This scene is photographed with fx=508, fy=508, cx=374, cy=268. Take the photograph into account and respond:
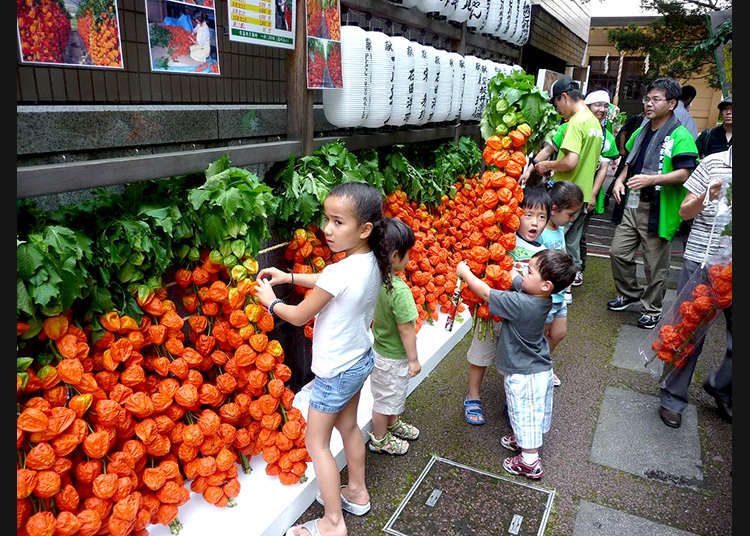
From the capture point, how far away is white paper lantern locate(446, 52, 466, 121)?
5.18 meters

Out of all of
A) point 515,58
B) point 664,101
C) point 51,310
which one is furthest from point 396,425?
point 515,58

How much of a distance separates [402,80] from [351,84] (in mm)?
633

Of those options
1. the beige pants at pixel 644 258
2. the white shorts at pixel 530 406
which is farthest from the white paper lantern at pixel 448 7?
the white shorts at pixel 530 406

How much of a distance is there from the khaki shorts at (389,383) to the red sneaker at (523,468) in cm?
82

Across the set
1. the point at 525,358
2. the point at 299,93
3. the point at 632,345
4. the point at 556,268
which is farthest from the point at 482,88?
the point at 525,358

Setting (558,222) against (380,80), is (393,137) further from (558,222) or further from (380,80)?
(558,222)

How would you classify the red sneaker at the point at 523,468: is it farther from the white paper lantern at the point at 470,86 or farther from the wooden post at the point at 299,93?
the white paper lantern at the point at 470,86

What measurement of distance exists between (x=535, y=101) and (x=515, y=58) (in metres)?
5.29

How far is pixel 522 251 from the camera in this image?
3791 millimetres

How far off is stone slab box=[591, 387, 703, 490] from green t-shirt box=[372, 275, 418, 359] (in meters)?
1.65

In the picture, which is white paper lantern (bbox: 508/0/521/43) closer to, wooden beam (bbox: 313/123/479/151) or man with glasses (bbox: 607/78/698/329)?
wooden beam (bbox: 313/123/479/151)

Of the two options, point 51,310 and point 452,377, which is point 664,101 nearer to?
point 452,377

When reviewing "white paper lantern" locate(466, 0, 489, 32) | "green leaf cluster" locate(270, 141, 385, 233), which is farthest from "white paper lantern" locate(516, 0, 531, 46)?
"green leaf cluster" locate(270, 141, 385, 233)

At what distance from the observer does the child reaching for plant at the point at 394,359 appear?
3121mm
